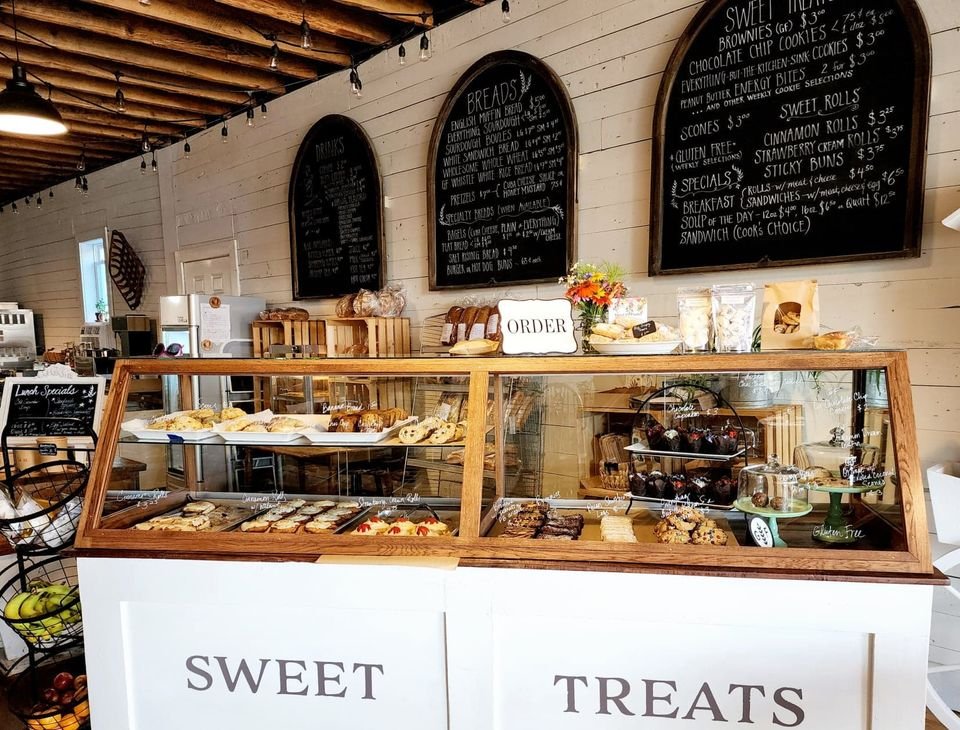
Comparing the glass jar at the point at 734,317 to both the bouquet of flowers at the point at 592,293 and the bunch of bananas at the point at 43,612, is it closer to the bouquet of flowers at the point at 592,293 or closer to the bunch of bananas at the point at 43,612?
the bouquet of flowers at the point at 592,293

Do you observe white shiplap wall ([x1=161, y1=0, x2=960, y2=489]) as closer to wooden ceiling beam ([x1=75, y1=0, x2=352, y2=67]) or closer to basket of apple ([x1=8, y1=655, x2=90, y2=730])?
wooden ceiling beam ([x1=75, y1=0, x2=352, y2=67])

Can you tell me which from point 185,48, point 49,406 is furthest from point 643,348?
point 185,48

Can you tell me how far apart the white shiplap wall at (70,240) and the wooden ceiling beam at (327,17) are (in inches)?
131

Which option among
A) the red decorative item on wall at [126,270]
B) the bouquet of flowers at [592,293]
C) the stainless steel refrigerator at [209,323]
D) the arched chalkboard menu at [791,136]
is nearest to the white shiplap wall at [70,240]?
the red decorative item on wall at [126,270]

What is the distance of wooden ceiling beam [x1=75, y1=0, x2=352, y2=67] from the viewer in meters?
3.43

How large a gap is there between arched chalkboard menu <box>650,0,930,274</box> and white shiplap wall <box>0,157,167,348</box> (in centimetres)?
533

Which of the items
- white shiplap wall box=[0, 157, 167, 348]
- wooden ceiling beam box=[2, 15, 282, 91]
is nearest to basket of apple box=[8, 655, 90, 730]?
wooden ceiling beam box=[2, 15, 282, 91]

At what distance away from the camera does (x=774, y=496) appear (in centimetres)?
173

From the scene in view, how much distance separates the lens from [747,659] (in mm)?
1528

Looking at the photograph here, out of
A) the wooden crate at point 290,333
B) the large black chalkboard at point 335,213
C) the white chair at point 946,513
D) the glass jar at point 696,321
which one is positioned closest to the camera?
the glass jar at point 696,321

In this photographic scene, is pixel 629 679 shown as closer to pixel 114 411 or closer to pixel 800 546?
pixel 800 546

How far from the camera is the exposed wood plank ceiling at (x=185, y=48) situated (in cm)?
349

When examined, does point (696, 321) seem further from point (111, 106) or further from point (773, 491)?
point (111, 106)

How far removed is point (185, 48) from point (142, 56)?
0.46 m
